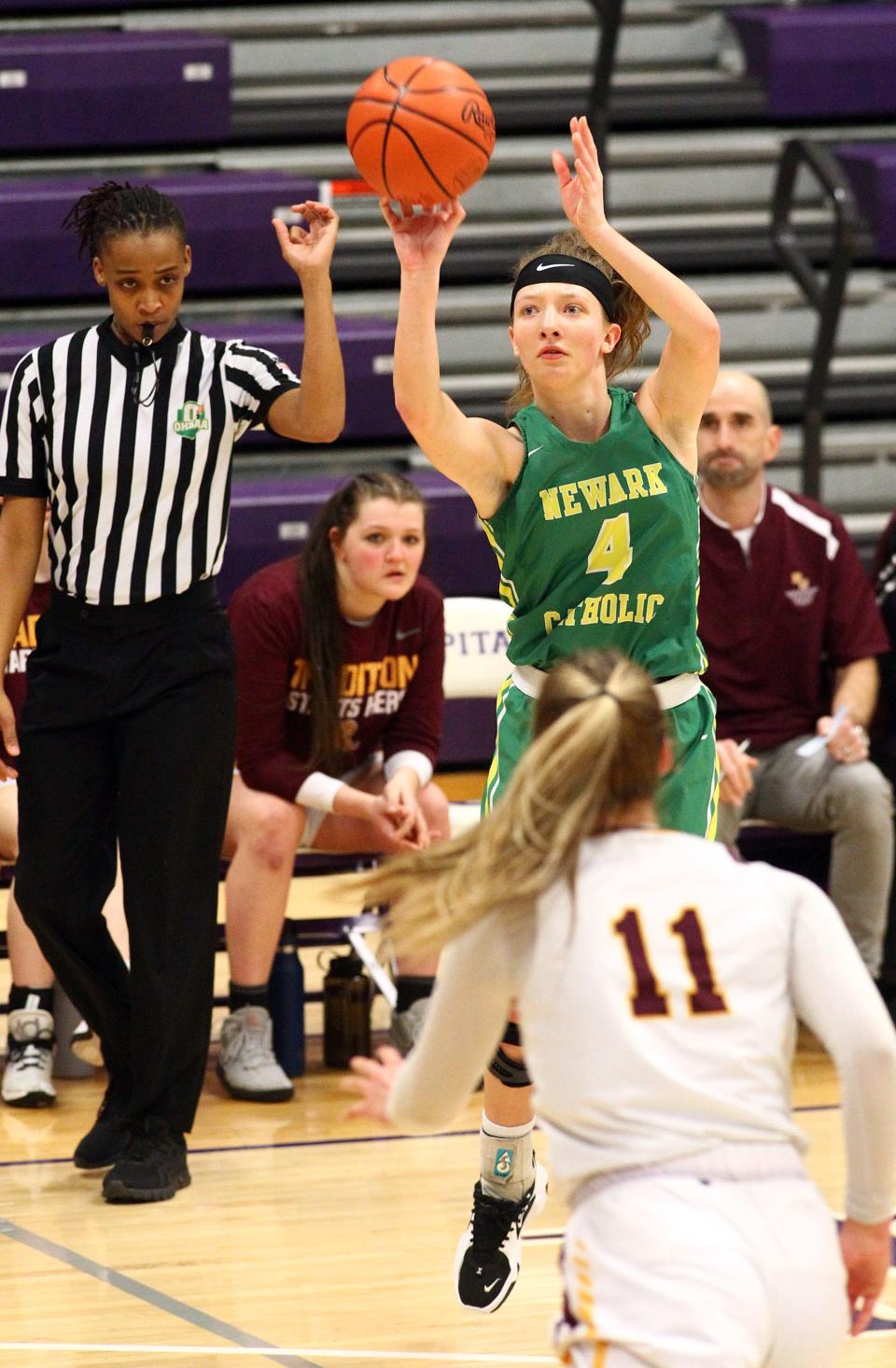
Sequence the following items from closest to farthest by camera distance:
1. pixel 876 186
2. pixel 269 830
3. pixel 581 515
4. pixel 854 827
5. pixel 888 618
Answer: pixel 581 515
pixel 269 830
pixel 854 827
pixel 888 618
pixel 876 186

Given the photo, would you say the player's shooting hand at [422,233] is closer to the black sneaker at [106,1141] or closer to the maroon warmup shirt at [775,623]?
the black sneaker at [106,1141]

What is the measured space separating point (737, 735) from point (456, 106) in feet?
8.93

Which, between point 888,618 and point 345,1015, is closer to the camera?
point 345,1015

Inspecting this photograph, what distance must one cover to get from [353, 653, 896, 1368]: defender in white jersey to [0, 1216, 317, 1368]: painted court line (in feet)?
5.05

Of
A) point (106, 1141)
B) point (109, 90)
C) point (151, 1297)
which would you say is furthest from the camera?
point (109, 90)

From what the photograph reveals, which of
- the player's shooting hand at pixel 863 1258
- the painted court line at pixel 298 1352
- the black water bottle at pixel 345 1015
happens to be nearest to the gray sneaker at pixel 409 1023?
the black water bottle at pixel 345 1015

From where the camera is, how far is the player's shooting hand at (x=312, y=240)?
4.63m

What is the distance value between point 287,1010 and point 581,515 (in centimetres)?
249

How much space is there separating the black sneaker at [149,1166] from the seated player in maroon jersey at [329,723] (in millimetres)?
827

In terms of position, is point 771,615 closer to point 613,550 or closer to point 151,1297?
point 613,550

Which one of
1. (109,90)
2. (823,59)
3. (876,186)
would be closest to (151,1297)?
(109,90)

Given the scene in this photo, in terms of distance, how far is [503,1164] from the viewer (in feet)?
13.1

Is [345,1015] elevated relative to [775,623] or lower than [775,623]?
lower

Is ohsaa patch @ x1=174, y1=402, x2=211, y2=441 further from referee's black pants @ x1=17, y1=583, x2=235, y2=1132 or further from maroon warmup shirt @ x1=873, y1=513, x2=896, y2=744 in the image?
maroon warmup shirt @ x1=873, y1=513, x2=896, y2=744
